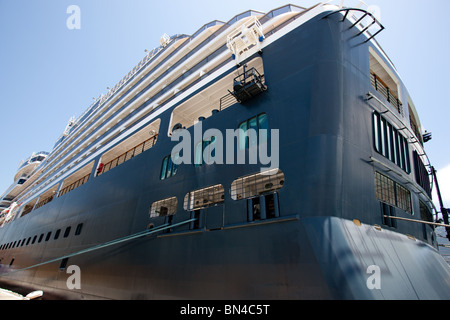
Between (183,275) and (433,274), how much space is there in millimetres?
8440

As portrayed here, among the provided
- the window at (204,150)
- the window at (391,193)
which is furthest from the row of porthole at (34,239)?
the window at (391,193)

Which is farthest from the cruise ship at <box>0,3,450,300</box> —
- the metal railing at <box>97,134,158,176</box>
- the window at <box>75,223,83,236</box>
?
the metal railing at <box>97,134,158,176</box>

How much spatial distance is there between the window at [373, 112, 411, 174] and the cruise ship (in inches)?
3.8

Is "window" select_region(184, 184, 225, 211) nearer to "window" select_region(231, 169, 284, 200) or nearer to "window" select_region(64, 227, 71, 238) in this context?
"window" select_region(231, 169, 284, 200)

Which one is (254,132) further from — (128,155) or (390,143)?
(128,155)

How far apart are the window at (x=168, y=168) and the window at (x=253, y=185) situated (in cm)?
331

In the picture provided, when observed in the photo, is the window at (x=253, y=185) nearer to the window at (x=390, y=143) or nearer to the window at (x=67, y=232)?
the window at (x=390, y=143)

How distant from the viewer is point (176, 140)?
10.6 meters

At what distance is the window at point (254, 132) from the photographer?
7567 millimetres

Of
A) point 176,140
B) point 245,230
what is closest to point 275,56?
point 176,140

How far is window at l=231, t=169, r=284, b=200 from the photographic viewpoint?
7.52 m

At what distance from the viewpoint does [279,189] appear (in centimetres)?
654

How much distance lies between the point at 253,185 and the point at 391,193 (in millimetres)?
5412
